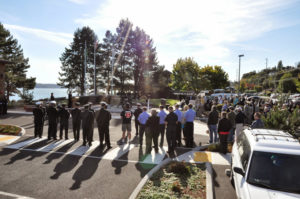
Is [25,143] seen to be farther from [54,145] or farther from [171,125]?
[171,125]

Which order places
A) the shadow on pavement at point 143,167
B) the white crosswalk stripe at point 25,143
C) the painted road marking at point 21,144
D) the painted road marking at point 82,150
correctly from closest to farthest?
the shadow on pavement at point 143,167, the painted road marking at point 82,150, the painted road marking at point 21,144, the white crosswalk stripe at point 25,143

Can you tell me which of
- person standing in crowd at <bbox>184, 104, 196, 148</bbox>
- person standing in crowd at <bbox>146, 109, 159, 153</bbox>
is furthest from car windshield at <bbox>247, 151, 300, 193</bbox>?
person standing in crowd at <bbox>184, 104, 196, 148</bbox>

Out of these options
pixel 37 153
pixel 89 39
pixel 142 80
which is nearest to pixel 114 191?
pixel 37 153

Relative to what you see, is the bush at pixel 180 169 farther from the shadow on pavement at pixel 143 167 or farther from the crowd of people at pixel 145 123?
the crowd of people at pixel 145 123

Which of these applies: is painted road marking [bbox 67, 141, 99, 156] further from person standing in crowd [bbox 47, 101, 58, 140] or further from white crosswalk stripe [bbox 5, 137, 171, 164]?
person standing in crowd [bbox 47, 101, 58, 140]

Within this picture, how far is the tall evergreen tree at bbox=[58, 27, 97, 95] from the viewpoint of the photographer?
1871 inches

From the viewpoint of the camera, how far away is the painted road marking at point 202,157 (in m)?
8.27

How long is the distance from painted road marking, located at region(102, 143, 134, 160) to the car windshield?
553cm

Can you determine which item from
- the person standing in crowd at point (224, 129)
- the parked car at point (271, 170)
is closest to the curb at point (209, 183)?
the parked car at point (271, 170)

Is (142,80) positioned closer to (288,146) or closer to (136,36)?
(136,36)

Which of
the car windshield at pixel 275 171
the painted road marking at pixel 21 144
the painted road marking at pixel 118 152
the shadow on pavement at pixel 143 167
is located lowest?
the shadow on pavement at pixel 143 167

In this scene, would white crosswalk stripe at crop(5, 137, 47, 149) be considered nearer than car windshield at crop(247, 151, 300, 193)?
No

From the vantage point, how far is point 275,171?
426 centimetres

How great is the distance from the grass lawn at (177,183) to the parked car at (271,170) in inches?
59.5
